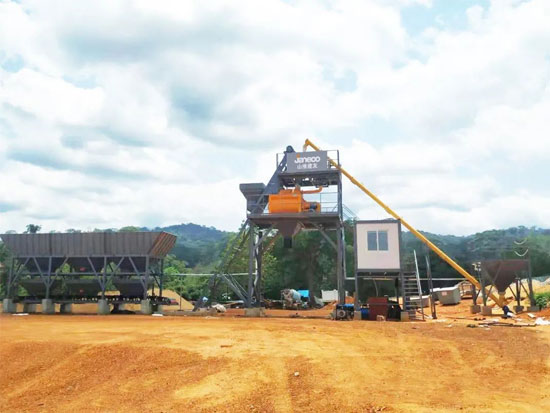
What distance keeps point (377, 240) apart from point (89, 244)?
22.5m

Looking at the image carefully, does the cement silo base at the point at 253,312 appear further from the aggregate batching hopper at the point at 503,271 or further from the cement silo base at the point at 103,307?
the aggregate batching hopper at the point at 503,271

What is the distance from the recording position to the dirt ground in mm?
9570

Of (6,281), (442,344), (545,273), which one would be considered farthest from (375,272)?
(545,273)

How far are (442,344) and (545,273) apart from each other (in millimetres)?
58617

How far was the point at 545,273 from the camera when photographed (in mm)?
63969

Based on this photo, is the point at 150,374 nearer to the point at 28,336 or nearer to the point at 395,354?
the point at 395,354

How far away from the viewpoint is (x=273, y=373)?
451 inches

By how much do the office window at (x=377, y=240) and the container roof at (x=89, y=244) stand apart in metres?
16.3

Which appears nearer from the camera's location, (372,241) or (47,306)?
(372,241)

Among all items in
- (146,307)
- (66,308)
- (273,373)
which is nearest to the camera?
(273,373)

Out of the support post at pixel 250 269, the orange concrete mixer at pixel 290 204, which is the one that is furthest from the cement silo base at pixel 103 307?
the orange concrete mixer at pixel 290 204

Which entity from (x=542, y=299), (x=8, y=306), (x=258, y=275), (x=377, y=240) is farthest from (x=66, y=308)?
(x=542, y=299)

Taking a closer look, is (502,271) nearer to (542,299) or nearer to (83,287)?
(542,299)

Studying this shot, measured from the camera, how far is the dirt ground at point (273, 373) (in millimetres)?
9570
